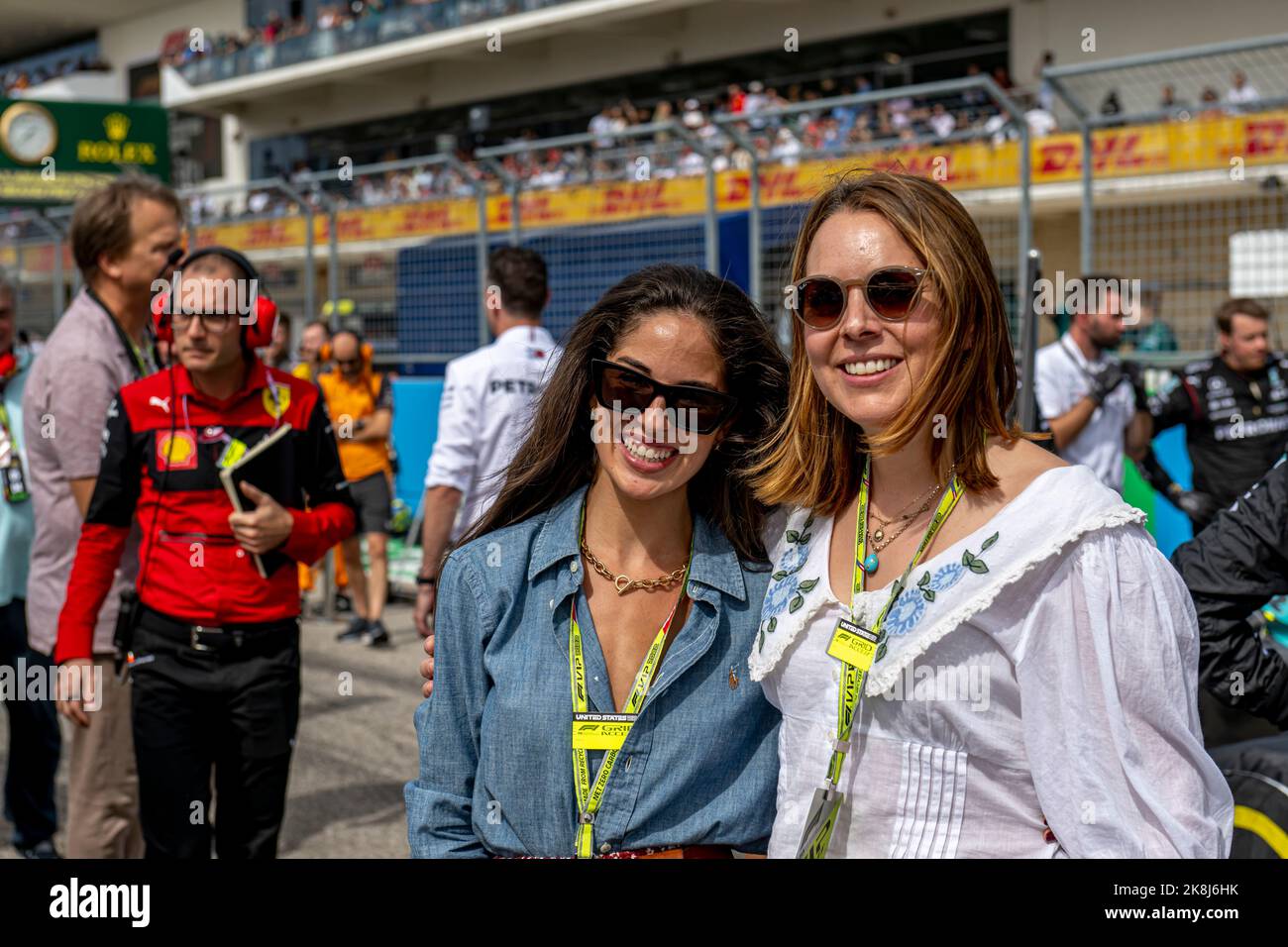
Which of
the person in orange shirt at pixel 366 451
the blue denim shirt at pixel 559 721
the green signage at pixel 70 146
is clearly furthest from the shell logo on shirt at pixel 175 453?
the green signage at pixel 70 146

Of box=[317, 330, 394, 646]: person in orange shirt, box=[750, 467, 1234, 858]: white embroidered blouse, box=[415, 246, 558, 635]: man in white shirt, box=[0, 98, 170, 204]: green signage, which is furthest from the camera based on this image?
box=[0, 98, 170, 204]: green signage

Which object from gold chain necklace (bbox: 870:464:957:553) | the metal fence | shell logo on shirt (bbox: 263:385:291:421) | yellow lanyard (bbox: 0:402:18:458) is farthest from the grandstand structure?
yellow lanyard (bbox: 0:402:18:458)

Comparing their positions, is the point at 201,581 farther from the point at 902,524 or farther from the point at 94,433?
the point at 902,524

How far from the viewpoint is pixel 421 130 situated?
35.6 metres

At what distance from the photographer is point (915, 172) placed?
7684 millimetres

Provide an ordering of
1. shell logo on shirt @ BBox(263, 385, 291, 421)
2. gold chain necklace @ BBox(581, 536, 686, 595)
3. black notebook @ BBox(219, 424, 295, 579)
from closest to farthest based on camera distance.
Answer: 1. gold chain necklace @ BBox(581, 536, 686, 595)
2. black notebook @ BBox(219, 424, 295, 579)
3. shell logo on shirt @ BBox(263, 385, 291, 421)

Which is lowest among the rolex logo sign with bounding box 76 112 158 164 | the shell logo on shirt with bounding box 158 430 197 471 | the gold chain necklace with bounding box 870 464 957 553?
the gold chain necklace with bounding box 870 464 957 553

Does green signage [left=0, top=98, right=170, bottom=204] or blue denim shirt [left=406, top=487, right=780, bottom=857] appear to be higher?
green signage [left=0, top=98, right=170, bottom=204]

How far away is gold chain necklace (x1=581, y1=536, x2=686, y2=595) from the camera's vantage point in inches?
82.9

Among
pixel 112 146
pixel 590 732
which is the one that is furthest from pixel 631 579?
pixel 112 146

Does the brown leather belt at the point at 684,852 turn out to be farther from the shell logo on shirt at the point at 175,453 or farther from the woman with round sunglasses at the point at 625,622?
the shell logo on shirt at the point at 175,453

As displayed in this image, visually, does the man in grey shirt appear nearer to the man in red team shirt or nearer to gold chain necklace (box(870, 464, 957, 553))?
the man in red team shirt

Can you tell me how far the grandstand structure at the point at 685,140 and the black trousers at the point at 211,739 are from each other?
1699 mm

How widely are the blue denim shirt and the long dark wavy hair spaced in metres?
0.10
